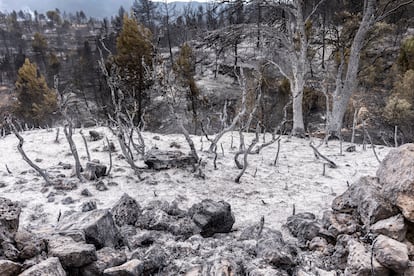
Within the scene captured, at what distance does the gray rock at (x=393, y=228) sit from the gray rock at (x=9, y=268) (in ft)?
10.4

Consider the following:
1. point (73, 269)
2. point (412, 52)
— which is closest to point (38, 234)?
point (73, 269)

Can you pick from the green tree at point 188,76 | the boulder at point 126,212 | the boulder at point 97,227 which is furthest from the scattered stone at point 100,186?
the green tree at point 188,76

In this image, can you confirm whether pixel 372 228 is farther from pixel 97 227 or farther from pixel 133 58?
pixel 133 58

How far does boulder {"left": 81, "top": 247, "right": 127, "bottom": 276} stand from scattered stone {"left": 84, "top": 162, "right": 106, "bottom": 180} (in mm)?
2949

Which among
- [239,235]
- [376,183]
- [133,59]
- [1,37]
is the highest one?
[1,37]

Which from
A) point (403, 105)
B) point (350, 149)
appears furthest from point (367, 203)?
point (403, 105)

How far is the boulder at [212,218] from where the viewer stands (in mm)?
3966

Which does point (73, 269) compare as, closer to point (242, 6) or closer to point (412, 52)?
point (242, 6)

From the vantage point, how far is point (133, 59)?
15695 mm

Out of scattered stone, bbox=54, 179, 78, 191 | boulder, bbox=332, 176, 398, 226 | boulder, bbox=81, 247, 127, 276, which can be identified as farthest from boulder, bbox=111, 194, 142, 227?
boulder, bbox=332, 176, 398, 226

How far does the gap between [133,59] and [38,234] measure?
44.3 ft

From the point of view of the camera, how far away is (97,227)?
334 centimetres

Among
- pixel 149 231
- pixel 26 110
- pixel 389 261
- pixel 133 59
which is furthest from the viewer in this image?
pixel 26 110

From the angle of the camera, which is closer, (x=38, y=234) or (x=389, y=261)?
(x=389, y=261)
